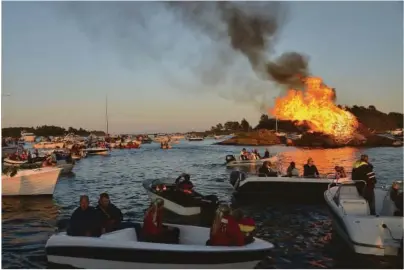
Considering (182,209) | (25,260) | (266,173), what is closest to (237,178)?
(266,173)

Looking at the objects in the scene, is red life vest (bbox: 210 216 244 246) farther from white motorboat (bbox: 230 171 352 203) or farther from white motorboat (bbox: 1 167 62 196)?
white motorboat (bbox: 1 167 62 196)

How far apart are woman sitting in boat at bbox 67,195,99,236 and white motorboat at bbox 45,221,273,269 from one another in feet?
0.94

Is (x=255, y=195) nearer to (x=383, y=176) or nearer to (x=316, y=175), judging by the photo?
(x=316, y=175)

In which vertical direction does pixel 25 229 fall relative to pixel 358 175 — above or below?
below

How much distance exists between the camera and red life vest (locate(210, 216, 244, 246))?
9.50 metres

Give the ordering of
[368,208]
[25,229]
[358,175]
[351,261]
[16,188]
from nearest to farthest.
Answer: [351,261] < [368,208] < [358,175] < [25,229] < [16,188]

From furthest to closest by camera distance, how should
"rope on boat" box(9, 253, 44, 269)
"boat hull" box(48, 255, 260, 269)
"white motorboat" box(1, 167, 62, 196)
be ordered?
"white motorboat" box(1, 167, 62, 196), "rope on boat" box(9, 253, 44, 269), "boat hull" box(48, 255, 260, 269)

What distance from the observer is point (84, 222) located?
10633 millimetres

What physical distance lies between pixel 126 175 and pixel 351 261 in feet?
97.2

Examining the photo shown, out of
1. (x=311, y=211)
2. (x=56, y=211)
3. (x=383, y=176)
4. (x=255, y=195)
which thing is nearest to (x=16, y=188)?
(x=56, y=211)

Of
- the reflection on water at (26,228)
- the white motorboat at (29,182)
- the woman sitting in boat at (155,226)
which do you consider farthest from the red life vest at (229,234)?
the white motorboat at (29,182)

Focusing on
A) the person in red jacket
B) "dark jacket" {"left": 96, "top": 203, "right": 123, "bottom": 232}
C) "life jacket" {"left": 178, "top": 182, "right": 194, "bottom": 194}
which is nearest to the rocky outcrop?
"life jacket" {"left": 178, "top": 182, "right": 194, "bottom": 194}

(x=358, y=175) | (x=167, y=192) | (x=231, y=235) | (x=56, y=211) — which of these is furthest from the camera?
(x=56, y=211)

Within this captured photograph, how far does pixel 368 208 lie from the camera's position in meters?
13.0
